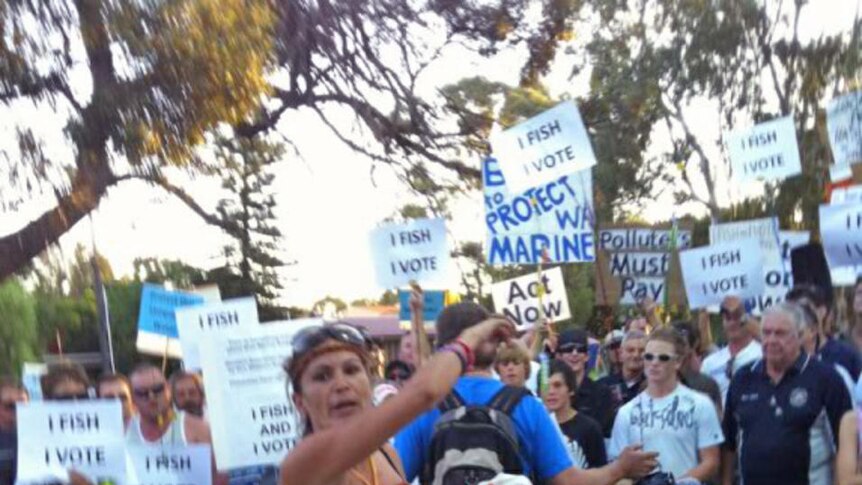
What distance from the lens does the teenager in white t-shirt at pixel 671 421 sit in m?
8.34

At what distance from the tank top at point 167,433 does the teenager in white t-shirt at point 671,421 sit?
2240mm

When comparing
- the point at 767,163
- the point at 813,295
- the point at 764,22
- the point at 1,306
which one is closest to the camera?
the point at 813,295

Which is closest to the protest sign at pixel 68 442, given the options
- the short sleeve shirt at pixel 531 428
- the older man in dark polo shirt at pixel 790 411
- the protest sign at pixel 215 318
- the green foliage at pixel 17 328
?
the protest sign at pixel 215 318

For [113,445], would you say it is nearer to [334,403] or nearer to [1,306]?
[334,403]

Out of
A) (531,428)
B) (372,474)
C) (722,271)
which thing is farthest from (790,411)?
(372,474)

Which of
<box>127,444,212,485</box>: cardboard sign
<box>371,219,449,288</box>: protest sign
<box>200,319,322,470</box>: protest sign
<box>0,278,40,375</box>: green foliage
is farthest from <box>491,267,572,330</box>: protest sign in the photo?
<box>0,278,40,375</box>: green foliage

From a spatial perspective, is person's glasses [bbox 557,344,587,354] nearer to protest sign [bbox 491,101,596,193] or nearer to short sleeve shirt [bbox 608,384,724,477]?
short sleeve shirt [bbox 608,384,724,477]

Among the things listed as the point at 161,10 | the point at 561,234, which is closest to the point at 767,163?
the point at 561,234

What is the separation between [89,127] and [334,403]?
19.8 feet

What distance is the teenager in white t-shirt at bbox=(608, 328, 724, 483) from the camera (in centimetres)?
834

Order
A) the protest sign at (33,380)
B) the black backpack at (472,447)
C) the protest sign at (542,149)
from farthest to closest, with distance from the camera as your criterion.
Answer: the protest sign at (542,149)
the protest sign at (33,380)
the black backpack at (472,447)

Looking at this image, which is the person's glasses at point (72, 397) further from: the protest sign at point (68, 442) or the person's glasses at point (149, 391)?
the protest sign at point (68, 442)

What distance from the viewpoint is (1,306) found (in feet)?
72.1

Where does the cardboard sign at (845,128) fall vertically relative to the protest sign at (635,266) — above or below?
above
